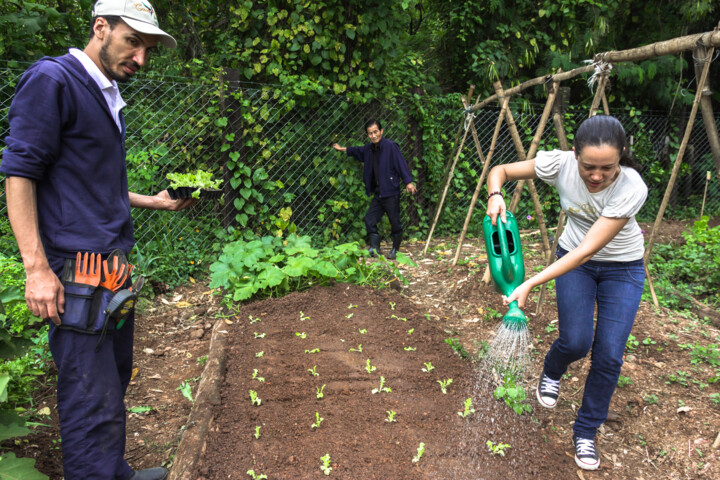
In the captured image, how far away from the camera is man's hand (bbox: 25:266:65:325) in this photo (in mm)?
1679

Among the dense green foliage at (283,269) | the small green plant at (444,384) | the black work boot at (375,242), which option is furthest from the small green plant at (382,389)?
the black work boot at (375,242)

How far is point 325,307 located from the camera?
381cm

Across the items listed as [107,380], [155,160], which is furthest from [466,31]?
[107,380]

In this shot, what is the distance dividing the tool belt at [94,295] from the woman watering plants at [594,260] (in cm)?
166

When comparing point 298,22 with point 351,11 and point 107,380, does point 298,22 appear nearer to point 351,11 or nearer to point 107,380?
point 351,11

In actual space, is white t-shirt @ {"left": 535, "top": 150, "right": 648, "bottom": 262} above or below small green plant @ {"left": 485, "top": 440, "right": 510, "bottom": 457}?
above

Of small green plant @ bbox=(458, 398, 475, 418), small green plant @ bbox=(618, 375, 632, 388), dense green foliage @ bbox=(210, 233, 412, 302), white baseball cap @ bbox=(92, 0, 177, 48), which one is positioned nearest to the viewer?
white baseball cap @ bbox=(92, 0, 177, 48)

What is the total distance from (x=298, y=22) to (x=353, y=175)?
1891 mm

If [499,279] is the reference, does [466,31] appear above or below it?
above

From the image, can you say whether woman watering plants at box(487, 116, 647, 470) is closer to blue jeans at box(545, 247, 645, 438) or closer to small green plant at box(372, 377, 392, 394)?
blue jeans at box(545, 247, 645, 438)

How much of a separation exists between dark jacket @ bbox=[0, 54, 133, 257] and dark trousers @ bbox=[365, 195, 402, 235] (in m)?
4.32

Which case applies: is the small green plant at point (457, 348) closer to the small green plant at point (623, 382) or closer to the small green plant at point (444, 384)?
the small green plant at point (444, 384)

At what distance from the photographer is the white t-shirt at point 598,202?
2.20 metres

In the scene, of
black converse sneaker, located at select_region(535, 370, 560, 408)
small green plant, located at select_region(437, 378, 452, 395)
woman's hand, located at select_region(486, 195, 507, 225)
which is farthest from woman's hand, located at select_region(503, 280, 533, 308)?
black converse sneaker, located at select_region(535, 370, 560, 408)
